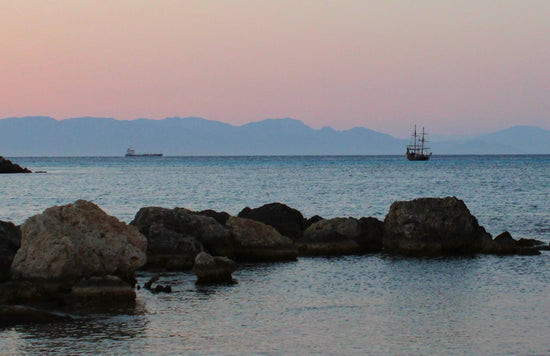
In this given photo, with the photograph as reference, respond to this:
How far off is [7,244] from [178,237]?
6367mm

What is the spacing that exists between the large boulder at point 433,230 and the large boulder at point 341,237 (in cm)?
80

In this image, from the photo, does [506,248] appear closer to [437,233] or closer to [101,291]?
[437,233]

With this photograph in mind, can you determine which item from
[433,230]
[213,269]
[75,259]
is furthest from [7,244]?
[433,230]

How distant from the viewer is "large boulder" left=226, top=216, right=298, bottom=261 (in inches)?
1273

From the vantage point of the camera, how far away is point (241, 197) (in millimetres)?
74625

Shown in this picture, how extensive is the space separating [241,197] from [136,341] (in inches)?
2221

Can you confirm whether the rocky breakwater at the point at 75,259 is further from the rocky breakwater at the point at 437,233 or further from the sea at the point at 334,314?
the rocky breakwater at the point at 437,233

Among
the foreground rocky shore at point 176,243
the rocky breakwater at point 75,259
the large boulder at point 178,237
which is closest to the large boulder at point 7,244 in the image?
the foreground rocky shore at point 176,243

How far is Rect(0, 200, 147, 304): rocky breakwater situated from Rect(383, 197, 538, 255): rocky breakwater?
13.1 meters

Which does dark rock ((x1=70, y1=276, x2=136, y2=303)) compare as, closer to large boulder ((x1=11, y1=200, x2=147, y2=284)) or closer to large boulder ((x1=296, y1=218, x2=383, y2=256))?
large boulder ((x1=11, y1=200, x2=147, y2=284))

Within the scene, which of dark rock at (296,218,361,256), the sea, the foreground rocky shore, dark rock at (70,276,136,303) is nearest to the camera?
the sea

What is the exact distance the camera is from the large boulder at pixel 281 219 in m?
36.8

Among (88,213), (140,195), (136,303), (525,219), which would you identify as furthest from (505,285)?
(140,195)

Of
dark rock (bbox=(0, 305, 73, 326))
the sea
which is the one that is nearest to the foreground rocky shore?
dark rock (bbox=(0, 305, 73, 326))
